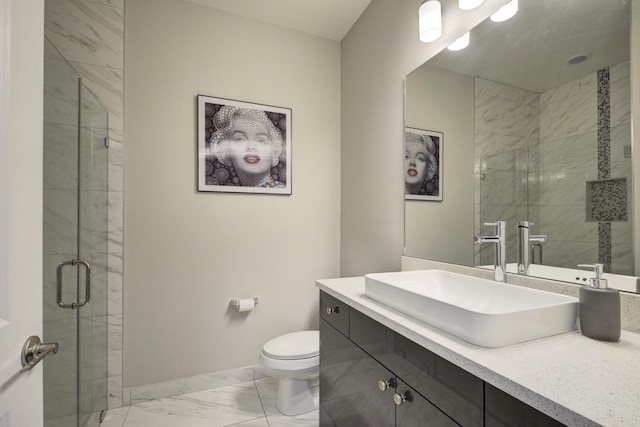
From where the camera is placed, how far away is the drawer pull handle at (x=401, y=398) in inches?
33.8

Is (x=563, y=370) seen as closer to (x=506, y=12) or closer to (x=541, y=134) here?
(x=541, y=134)

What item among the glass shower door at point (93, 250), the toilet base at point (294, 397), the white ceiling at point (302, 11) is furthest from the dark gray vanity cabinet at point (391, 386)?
the white ceiling at point (302, 11)

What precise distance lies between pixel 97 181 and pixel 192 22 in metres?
1.27

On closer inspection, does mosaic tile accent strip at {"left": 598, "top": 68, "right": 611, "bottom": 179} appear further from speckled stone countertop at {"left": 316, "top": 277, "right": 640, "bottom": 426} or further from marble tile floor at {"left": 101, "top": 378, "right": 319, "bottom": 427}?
marble tile floor at {"left": 101, "top": 378, "right": 319, "bottom": 427}

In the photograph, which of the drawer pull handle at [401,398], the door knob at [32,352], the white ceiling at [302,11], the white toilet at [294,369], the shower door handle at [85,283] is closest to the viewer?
the door knob at [32,352]

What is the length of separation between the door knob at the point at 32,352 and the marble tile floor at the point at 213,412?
4.49 feet

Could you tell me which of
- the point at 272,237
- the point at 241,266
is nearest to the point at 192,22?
the point at 272,237

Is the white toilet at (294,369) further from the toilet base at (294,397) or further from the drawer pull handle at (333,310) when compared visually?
the drawer pull handle at (333,310)

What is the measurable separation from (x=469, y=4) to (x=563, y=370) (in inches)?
56.6

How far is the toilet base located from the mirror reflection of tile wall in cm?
130

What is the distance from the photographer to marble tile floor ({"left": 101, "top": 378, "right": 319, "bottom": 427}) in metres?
1.70

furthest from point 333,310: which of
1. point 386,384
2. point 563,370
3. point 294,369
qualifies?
point 563,370

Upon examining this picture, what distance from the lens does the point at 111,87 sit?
182cm

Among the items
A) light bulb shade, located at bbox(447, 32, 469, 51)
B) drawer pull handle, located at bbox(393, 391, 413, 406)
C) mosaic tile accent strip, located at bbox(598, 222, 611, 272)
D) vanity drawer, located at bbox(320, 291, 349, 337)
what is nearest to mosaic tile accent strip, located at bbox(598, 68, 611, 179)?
mosaic tile accent strip, located at bbox(598, 222, 611, 272)
